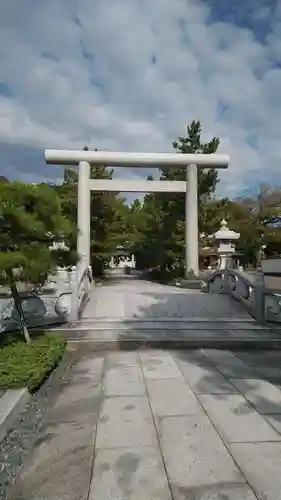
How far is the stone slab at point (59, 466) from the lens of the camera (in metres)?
2.43

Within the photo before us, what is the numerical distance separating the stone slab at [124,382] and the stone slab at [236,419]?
0.81 m

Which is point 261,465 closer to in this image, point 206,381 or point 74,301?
point 206,381

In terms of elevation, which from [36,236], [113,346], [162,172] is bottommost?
[113,346]

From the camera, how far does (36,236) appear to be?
5230 millimetres

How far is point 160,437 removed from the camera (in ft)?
10.5

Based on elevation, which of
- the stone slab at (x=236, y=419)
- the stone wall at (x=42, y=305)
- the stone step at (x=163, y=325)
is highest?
the stone wall at (x=42, y=305)

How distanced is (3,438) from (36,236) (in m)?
2.75

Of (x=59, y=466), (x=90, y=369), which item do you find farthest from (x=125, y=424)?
(x=90, y=369)

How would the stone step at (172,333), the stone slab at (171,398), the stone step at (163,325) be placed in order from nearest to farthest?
the stone slab at (171,398) → the stone step at (172,333) → the stone step at (163,325)

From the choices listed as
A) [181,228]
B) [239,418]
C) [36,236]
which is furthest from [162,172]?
[239,418]

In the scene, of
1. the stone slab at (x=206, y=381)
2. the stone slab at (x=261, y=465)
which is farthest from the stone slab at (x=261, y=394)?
the stone slab at (x=261, y=465)

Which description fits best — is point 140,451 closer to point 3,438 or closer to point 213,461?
point 213,461

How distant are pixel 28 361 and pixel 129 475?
2.49m

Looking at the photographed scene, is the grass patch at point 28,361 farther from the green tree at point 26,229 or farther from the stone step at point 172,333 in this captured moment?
the stone step at point 172,333
